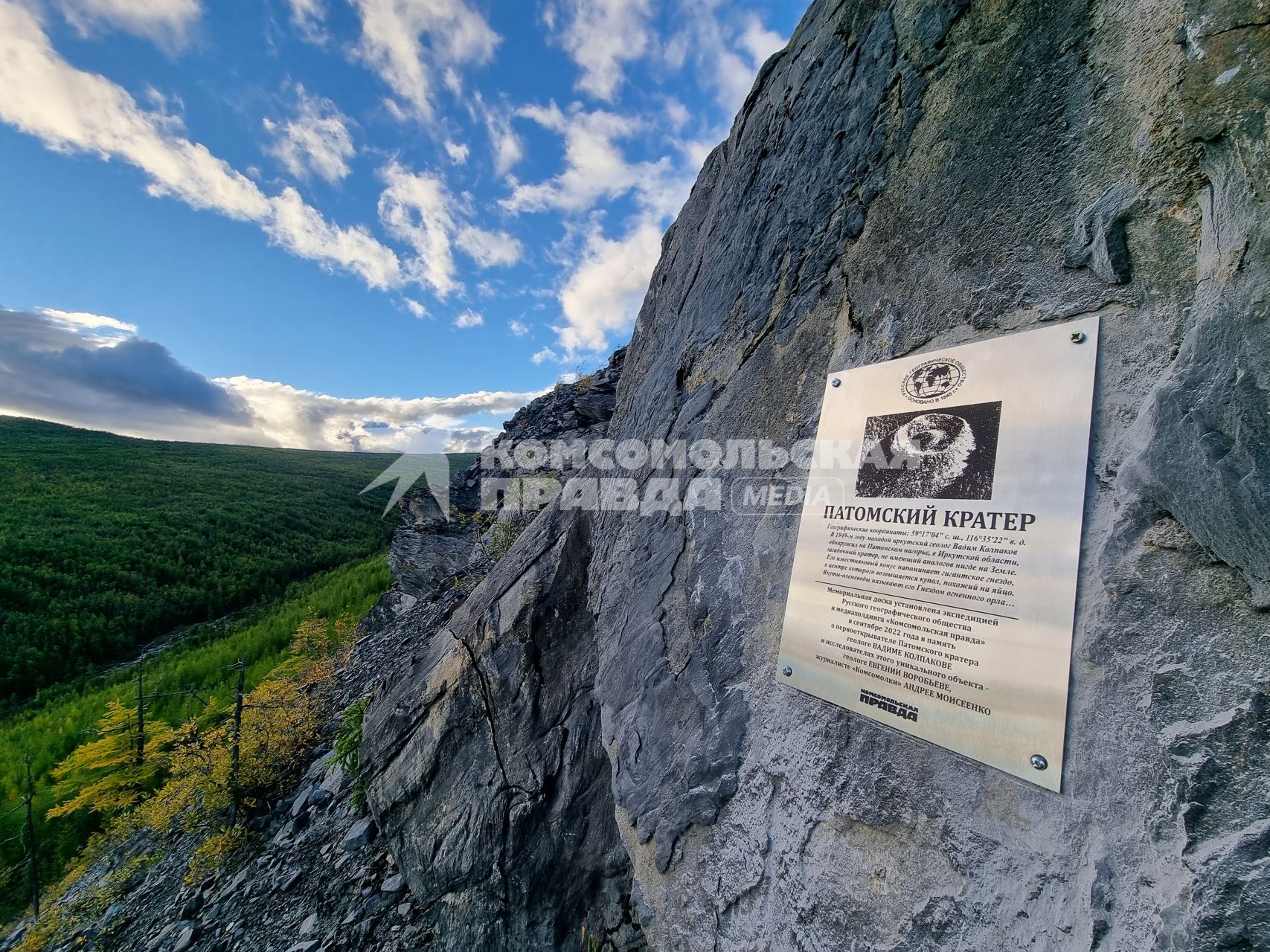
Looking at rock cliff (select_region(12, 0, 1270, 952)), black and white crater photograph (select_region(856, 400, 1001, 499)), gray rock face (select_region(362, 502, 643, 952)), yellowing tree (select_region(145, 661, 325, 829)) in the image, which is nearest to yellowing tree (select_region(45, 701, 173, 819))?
yellowing tree (select_region(145, 661, 325, 829))

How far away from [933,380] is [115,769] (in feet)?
50.6

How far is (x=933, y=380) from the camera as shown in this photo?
2.10m

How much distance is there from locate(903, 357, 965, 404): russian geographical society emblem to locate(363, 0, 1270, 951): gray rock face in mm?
143

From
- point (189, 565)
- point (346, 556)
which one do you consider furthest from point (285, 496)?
point (189, 565)

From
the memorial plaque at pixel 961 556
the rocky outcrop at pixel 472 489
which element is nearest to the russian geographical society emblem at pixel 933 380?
the memorial plaque at pixel 961 556

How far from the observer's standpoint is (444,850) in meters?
4.11

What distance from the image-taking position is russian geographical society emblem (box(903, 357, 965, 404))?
2.02 metres

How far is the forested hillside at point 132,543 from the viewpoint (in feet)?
73.8

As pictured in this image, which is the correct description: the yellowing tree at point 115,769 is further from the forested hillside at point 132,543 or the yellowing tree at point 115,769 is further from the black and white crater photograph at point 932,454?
the forested hillside at point 132,543

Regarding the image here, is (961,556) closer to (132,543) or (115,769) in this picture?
(115,769)

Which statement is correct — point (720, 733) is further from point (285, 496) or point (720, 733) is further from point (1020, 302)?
point (285, 496)

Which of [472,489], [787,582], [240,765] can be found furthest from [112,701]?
[787,582]

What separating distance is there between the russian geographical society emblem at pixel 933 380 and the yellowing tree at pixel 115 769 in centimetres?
1168

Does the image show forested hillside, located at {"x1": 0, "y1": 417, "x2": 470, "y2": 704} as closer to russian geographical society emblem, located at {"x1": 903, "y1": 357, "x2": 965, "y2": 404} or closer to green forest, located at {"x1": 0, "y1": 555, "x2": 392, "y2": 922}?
green forest, located at {"x1": 0, "y1": 555, "x2": 392, "y2": 922}
